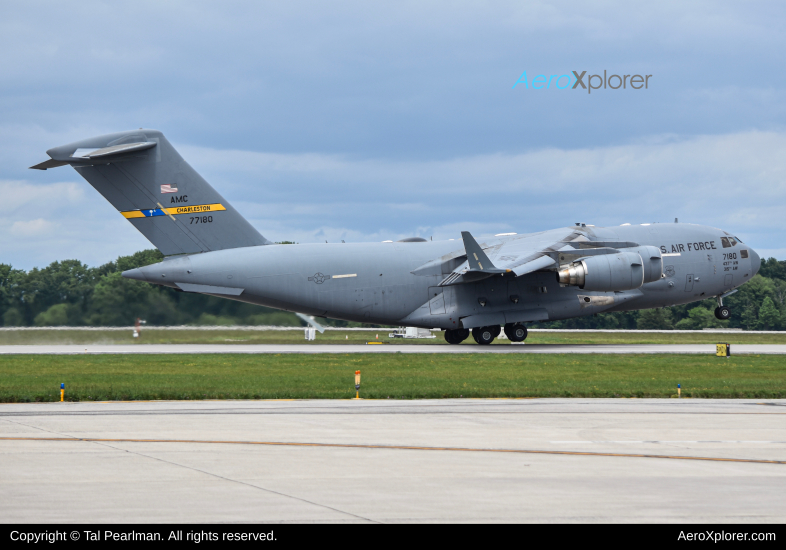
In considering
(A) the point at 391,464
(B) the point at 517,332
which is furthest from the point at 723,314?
(A) the point at 391,464

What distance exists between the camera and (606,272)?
122 ft

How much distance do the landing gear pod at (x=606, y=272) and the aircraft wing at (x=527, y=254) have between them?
1.27m

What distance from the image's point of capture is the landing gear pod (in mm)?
37219

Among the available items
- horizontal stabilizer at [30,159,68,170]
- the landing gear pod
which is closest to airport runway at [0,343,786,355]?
the landing gear pod

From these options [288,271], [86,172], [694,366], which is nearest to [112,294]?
[86,172]

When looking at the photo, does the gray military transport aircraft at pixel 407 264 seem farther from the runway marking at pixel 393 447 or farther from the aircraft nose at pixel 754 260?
the runway marking at pixel 393 447

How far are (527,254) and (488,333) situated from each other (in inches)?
180

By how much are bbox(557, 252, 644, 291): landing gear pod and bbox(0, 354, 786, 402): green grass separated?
5.22 metres

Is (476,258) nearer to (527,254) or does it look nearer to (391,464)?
(527,254)

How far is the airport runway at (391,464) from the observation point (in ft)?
26.1

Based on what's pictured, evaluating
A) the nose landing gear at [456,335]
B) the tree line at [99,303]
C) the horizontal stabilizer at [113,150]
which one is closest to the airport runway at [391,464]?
the horizontal stabilizer at [113,150]

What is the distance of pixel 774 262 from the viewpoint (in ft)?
341

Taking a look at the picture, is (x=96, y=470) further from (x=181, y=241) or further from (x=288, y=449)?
(x=181, y=241)

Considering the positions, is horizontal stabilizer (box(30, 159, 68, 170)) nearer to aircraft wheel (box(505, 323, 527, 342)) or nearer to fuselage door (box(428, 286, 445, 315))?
fuselage door (box(428, 286, 445, 315))
